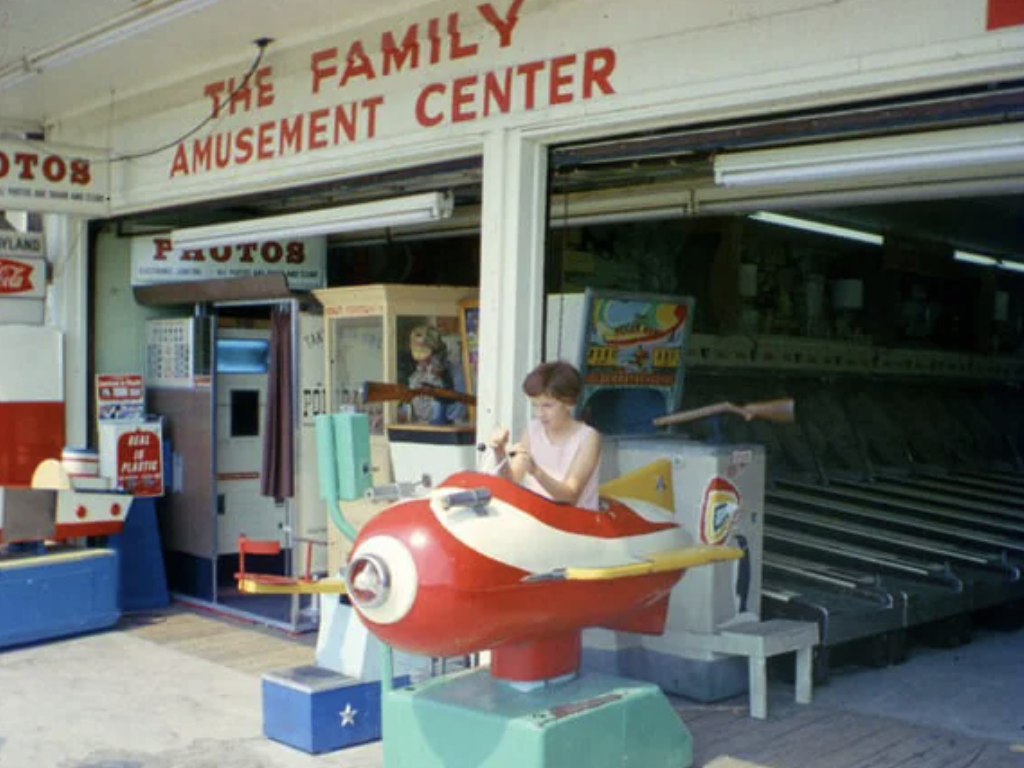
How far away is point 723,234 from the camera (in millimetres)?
9172

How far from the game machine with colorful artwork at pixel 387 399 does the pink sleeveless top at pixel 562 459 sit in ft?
2.88

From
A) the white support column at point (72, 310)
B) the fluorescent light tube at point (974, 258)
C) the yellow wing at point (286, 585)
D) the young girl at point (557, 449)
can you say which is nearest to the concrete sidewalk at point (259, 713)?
the yellow wing at point (286, 585)

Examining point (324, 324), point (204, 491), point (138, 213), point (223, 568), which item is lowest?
point (223, 568)

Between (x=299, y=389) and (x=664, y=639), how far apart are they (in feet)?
8.49

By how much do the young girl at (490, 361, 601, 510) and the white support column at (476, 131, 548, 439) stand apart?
55cm

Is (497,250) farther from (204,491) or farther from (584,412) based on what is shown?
(204,491)

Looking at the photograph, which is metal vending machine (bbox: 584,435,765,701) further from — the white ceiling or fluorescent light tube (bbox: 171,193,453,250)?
the white ceiling

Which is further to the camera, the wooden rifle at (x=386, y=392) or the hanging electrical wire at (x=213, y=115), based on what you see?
the hanging electrical wire at (x=213, y=115)

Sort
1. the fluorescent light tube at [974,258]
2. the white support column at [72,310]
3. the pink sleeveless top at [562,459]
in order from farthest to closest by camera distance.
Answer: the fluorescent light tube at [974,258] < the white support column at [72,310] < the pink sleeveless top at [562,459]

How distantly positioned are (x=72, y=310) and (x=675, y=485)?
14.6 feet

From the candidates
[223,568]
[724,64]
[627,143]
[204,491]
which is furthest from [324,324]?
[724,64]

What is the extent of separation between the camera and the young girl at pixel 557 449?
13.8 ft

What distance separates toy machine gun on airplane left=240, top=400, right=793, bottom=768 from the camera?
3.77 metres

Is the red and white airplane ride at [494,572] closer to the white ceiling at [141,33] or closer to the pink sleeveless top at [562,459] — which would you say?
the pink sleeveless top at [562,459]
